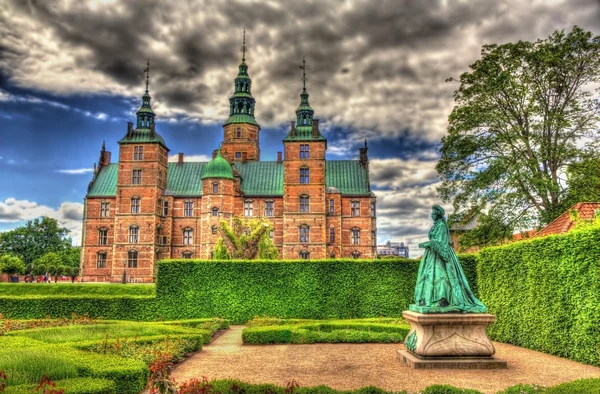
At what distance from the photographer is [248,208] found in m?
48.0

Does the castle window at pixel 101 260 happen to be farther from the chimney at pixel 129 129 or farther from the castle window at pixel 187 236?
the chimney at pixel 129 129

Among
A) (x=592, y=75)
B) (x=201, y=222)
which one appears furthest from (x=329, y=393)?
(x=201, y=222)

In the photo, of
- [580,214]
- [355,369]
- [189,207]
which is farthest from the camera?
[189,207]

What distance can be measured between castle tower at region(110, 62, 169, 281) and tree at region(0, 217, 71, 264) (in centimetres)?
3227

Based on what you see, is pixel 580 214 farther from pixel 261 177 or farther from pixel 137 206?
pixel 137 206

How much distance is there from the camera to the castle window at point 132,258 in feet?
148

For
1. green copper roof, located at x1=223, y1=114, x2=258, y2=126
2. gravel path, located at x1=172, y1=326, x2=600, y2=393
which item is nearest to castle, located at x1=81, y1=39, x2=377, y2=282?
green copper roof, located at x1=223, y1=114, x2=258, y2=126

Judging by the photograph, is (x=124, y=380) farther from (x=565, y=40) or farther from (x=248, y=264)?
(x=565, y=40)

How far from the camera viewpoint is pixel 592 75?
880 inches

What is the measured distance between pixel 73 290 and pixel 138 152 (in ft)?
75.5

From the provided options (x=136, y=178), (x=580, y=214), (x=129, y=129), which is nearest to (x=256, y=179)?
(x=136, y=178)

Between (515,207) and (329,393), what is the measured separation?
64.7ft

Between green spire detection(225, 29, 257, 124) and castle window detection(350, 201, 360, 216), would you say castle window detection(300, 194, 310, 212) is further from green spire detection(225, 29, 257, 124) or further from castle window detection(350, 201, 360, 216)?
green spire detection(225, 29, 257, 124)

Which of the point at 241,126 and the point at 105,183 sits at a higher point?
the point at 241,126
